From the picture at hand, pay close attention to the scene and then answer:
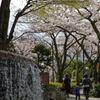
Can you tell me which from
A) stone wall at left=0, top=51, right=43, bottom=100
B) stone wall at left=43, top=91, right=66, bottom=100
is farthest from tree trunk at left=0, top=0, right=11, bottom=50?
stone wall at left=0, top=51, right=43, bottom=100

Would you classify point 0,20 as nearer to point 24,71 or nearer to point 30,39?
point 24,71

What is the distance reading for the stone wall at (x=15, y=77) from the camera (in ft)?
11.8

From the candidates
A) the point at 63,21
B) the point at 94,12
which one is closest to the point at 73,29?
the point at 63,21

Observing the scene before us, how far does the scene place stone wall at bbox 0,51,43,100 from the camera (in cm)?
358

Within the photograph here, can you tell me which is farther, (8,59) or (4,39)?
(4,39)

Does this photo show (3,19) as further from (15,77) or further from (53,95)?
(15,77)

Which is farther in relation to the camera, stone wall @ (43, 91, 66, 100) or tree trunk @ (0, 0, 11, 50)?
stone wall @ (43, 91, 66, 100)

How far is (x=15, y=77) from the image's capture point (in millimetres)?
3863

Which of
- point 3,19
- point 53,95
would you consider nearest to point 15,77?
point 3,19

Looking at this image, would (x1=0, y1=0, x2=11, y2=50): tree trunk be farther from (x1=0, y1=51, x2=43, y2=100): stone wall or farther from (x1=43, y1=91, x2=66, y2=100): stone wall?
(x1=0, y1=51, x2=43, y2=100): stone wall

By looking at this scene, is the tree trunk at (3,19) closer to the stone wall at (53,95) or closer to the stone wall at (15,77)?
the stone wall at (53,95)

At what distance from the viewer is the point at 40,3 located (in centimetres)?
932

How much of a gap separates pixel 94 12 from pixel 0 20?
895 cm

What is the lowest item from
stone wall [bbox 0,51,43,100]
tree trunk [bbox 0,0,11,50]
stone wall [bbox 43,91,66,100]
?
stone wall [bbox 43,91,66,100]
